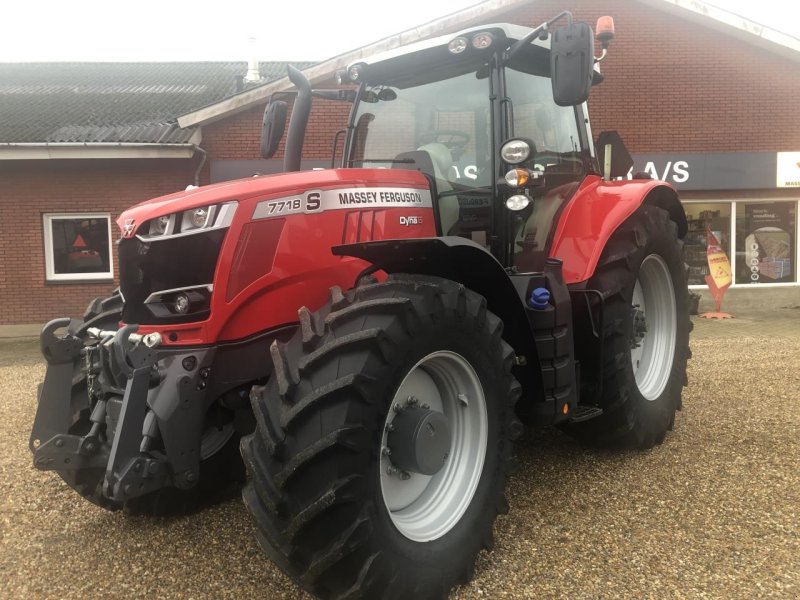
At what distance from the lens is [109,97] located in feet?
45.5

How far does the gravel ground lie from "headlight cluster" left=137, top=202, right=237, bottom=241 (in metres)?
1.39

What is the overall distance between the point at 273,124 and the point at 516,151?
1.42 m

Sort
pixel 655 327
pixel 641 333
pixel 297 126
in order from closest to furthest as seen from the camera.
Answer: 1. pixel 297 126
2. pixel 641 333
3. pixel 655 327

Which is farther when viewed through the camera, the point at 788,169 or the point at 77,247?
the point at 788,169

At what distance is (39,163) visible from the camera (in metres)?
11.0

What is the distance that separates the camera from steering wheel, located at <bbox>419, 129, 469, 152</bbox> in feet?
11.5

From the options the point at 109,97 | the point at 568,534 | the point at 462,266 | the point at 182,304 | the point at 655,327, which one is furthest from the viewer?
the point at 109,97

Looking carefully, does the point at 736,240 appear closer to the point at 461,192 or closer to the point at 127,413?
the point at 461,192

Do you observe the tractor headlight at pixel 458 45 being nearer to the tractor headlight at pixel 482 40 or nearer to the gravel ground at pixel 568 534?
the tractor headlight at pixel 482 40

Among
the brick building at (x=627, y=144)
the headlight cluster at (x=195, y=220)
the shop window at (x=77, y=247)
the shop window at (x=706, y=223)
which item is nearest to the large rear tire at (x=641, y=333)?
the headlight cluster at (x=195, y=220)

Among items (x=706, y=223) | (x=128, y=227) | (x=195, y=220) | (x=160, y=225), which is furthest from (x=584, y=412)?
(x=706, y=223)

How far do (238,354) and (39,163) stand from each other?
10.3 meters

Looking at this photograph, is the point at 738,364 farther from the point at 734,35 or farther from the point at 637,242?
the point at 734,35

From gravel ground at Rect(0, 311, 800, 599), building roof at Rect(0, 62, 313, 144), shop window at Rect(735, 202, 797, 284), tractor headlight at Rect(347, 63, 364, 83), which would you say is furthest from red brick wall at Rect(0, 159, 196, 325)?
shop window at Rect(735, 202, 797, 284)
